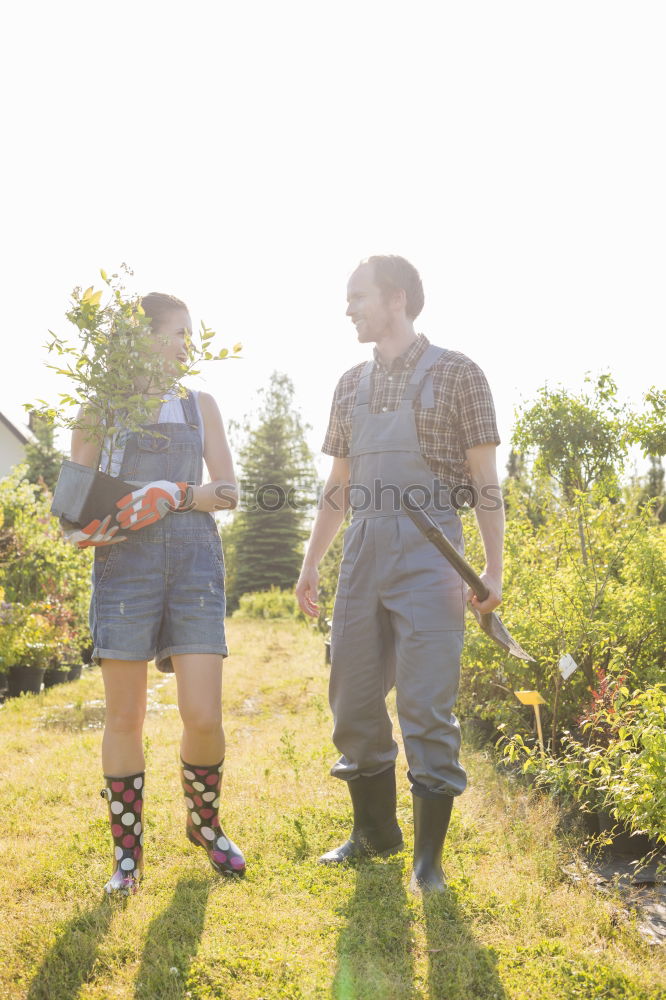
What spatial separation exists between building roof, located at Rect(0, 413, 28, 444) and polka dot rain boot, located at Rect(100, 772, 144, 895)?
1049 inches

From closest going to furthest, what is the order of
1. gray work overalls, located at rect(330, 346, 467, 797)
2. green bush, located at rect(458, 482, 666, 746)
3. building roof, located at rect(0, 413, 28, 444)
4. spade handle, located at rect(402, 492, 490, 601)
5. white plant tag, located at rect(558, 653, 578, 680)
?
spade handle, located at rect(402, 492, 490, 601)
gray work overalls, located at rect(330, 346, 467, 797)
white plant tag, located at rect(558, 653, 578, 680)
green bush, located at rect(458, 482, 666, 746)
building roof, located at rect(0, 413, 28, 444)

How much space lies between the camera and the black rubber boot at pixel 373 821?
8.89 feet

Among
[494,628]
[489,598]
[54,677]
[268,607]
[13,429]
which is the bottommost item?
[268,607]

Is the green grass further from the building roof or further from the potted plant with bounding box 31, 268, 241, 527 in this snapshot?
the building roof

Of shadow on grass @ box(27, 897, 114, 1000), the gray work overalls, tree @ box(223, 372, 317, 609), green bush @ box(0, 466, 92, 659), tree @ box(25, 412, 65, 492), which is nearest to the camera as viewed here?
shadow on grass @ box(27, 897, 114, 1000)

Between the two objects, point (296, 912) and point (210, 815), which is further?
point (210, 815)

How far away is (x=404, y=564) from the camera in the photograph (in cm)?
246

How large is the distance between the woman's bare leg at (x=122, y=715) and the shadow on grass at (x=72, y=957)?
0.41 m

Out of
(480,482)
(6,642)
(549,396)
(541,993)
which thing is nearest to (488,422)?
(480,482)

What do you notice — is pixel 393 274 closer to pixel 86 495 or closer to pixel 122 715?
pixel 86 495

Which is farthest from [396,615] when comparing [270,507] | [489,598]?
[270,507]

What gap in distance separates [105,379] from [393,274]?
1.04 meters

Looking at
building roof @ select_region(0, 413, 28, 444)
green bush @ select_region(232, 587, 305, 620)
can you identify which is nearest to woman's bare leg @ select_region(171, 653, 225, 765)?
green bush @ select_region(232, 587, 305, 620)

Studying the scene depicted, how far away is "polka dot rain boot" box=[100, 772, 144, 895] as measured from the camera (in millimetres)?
2457
